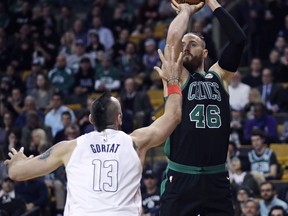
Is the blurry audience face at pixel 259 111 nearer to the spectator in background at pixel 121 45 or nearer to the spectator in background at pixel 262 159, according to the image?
the spectator in background at pixel 262 159

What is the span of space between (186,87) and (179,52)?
0.37 metres

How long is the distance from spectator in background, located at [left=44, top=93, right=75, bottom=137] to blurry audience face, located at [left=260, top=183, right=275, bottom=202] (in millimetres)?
5636

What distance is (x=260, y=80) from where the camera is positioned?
19641 mm

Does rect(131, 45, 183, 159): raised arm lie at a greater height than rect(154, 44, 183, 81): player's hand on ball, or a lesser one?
lesser

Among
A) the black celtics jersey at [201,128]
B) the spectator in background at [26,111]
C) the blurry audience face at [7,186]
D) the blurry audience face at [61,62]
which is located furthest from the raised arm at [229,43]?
the blurry audience face at [61,62]

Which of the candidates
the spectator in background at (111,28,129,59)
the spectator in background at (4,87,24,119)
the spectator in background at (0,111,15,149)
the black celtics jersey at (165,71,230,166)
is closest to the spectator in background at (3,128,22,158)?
the spectator in background at (0,111,15,149)

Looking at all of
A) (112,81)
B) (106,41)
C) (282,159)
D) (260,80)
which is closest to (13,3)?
(106,41)

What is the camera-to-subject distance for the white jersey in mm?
7863

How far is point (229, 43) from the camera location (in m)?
9.20

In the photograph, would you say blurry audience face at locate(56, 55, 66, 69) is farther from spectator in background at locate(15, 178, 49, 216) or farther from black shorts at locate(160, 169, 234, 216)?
black shorts at locate(160, 169, 234, 216)

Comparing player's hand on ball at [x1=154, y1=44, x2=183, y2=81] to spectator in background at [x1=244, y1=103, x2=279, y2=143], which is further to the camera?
spectator in background at [x1=244, y1=103, x2=279, y2=143]

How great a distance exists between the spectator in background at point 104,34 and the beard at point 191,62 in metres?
14.1

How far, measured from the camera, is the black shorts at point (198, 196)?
29.3 ft

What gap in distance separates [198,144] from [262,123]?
9.01 m
